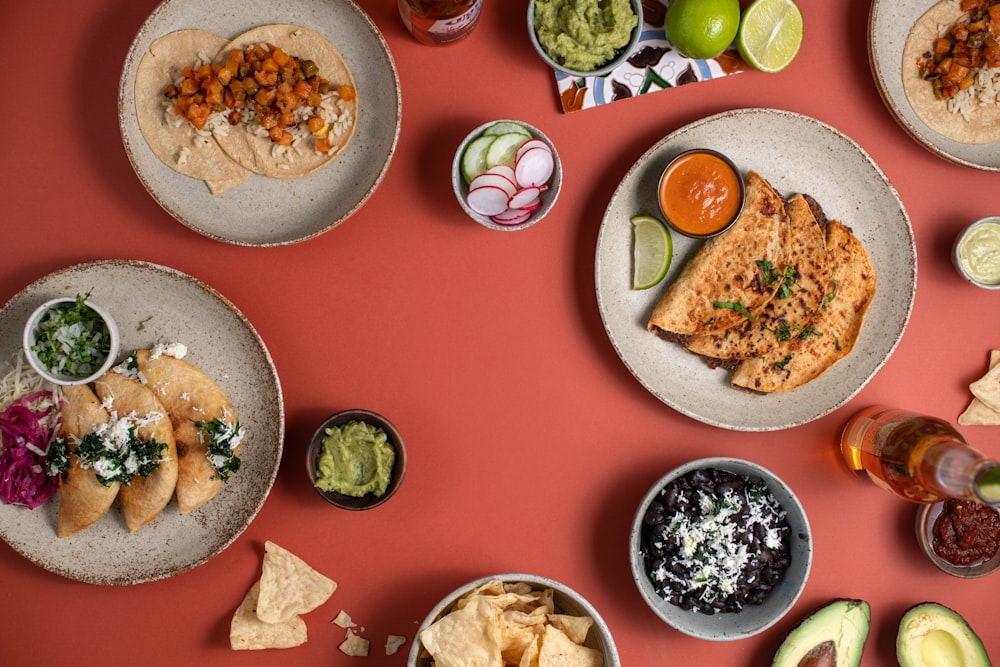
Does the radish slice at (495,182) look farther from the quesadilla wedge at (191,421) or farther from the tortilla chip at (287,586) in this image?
the tortilla chip at (287,586)

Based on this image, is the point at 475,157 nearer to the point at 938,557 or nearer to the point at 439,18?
the point at 439,18

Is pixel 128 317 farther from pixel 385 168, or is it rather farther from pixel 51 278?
pixel 385 168

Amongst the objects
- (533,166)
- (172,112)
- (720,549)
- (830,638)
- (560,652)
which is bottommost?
(830,638)

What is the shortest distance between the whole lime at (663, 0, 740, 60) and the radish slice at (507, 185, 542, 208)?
781 millimetres

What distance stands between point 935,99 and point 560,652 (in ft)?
8.63

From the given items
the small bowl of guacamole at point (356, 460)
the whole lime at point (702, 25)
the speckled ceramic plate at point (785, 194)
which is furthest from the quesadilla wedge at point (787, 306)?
the small bowl of guacamole at point (356, 460)

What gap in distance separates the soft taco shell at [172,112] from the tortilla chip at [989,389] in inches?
124

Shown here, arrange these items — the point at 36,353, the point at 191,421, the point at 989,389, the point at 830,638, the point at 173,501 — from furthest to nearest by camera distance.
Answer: the point at 989,389 → the point at 830,638 → the point at 173,501 → the point at 191,421 → the point at 36,353

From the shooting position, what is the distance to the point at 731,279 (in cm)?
292

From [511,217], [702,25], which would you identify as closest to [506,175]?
[511,217]

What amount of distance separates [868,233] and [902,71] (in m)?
0.69

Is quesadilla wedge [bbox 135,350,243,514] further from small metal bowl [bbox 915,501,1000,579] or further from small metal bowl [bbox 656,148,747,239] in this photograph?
small metal bowl [bbox 915,501,1000,579]

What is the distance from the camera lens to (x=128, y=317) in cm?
291

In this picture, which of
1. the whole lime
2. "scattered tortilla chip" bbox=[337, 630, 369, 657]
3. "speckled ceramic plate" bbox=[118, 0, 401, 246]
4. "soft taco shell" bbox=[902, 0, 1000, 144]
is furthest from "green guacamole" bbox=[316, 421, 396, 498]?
"soft taco shell" bbox=[902, 0, 1000, 144]
